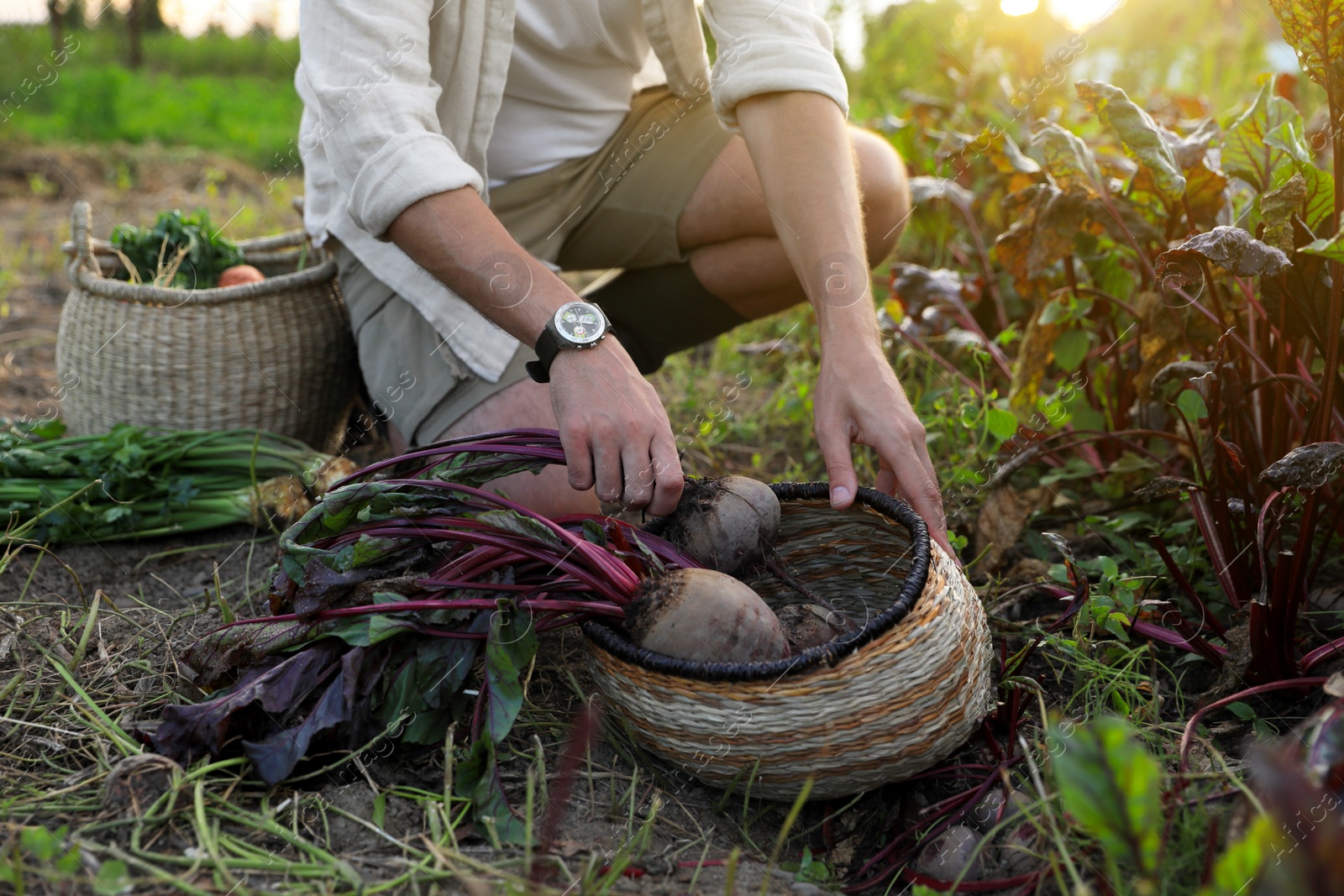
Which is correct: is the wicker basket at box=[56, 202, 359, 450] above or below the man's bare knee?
below

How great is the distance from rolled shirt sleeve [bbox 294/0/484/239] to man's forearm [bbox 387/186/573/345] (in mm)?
31

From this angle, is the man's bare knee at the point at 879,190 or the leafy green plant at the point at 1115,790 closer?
the leafy green plant at the point at 1115,790

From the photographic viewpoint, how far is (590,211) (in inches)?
91.3

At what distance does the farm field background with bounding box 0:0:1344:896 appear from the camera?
1.10 metres

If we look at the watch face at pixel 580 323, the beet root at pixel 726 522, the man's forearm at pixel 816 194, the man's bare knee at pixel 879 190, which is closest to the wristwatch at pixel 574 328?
the watch face at pixel 580 323

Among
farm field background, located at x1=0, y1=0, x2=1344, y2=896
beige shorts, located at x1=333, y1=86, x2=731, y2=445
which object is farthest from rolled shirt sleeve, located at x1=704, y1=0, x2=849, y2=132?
farm field background, located at x1=0, y1=0, x2=1344, y2=896

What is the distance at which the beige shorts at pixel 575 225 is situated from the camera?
6.72 ft

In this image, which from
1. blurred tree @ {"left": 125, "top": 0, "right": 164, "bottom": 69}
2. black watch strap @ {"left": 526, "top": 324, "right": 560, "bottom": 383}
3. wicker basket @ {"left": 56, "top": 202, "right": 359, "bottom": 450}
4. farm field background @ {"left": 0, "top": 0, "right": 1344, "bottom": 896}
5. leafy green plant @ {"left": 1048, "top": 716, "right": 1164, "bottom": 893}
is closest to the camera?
Answer: leafy green plant @ {"left": 1048, "top": 716, "right": 1164, "bottom": 893}

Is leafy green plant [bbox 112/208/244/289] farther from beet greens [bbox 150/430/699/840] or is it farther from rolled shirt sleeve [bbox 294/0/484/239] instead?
beet greens [bbox 150/430/699/840]

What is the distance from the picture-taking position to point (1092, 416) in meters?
2.18

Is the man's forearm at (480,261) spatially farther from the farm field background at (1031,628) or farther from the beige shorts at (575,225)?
the farm field background at (1031,628)

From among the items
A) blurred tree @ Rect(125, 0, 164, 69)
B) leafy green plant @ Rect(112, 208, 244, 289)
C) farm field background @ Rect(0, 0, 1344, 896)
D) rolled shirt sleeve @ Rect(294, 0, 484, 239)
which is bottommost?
farm field background @ Rect(0, 0, 1344, 896)

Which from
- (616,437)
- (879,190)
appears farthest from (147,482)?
(879,190)

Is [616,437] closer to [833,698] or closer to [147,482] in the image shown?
[833,698]
